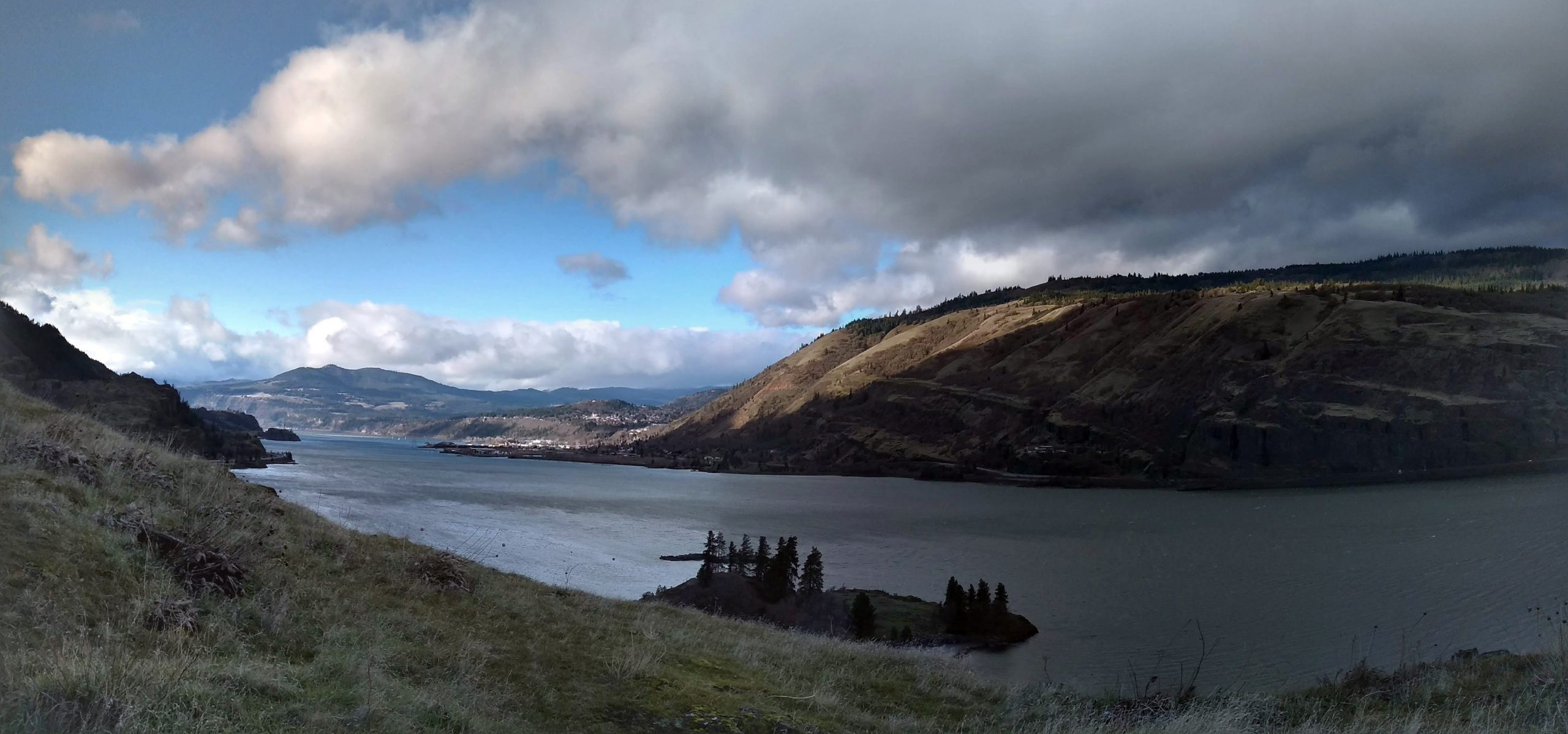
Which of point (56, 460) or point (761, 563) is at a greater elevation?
point (56, 460)

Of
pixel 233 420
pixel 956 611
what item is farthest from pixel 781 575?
pixel 233 420

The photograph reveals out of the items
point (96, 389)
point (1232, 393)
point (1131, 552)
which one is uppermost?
point (1232, 393)

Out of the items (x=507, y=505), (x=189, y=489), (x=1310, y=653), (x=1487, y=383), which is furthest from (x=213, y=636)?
(x=1487, y=383)

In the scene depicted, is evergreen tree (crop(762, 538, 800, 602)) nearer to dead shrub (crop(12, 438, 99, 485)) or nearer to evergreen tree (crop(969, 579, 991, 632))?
evergreen tree (crop(969, 579, 991, 632))

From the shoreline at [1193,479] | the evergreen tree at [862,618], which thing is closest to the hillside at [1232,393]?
the shoreline at [1193,479]

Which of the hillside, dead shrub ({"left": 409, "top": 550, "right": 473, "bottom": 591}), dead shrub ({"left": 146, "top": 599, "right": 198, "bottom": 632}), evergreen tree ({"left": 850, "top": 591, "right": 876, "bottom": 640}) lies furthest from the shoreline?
dead shrub ({"left": 146, "top": 599, "right": 198, "bottom": 632})

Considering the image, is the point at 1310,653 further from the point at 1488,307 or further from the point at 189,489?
the point at 1488,307

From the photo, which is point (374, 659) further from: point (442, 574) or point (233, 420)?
point (233, 420)

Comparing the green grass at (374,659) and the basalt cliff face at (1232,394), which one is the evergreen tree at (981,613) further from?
the basalt cliff face at (1232,394)
